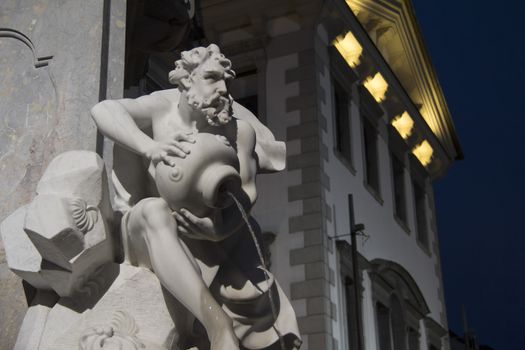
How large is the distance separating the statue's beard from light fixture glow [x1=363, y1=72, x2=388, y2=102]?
52.6 ft

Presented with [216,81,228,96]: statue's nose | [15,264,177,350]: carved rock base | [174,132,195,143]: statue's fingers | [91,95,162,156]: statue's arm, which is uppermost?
[216,81,228,96]: statue's nose

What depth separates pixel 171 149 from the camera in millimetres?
2703

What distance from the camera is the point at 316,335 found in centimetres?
1355

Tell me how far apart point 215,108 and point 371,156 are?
15.5 meters

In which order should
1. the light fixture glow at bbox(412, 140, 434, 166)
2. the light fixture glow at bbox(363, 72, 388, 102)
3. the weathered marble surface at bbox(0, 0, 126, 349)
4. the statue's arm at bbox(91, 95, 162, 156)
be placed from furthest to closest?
the light fixture glow at bbox(412, 140, 434, 166) → the light fixture glow at bbox(363, 72, 388, 102) → the weathered marble surface at bbox(0, 0, 126, 349) → the statue's arm at bbox(91, 95, 162, 156)

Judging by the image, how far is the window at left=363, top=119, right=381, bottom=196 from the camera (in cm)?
1789

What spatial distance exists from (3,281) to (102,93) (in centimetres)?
79

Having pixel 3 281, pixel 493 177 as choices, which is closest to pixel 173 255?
pixel 3 281

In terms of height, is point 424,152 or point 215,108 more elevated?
point 424,152

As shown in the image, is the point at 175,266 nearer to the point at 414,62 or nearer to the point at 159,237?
the point at 159,237

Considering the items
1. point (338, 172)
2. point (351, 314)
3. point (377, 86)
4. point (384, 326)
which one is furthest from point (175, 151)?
point (377, 86)

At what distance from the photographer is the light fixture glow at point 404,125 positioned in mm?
20291

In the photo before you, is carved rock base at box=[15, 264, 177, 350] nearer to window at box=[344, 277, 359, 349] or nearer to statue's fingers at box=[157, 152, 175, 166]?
statue's fingers at box=[157, 152, 175, 166]

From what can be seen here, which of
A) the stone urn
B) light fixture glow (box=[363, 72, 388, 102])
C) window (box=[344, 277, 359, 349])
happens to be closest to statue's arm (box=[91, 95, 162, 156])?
the stone urn
